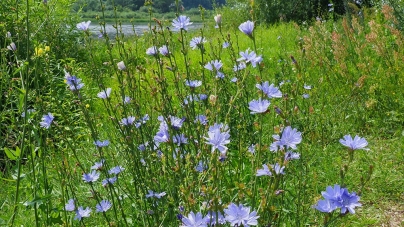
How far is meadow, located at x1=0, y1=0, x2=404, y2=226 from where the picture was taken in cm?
135

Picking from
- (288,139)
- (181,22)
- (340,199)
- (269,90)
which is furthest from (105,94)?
(340,199)

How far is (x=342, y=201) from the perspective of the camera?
1.17 m

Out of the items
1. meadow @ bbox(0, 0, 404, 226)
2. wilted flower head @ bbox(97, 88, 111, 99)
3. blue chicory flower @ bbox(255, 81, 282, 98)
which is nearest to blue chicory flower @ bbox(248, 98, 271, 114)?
meadow @ bbox(0, 0, 404, 226)

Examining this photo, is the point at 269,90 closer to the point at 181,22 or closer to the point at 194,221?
the point at 194,221

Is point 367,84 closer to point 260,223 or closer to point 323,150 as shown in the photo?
point 323,150

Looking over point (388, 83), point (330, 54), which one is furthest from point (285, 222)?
point (330, 54)

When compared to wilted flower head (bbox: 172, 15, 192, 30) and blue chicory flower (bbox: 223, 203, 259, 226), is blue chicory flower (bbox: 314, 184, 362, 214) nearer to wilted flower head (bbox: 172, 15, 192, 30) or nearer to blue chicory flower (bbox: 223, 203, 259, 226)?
blue chicory flower (bbox: 223, 203, 259, 226)

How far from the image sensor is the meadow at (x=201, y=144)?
135 cm

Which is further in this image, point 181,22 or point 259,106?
point 181,22

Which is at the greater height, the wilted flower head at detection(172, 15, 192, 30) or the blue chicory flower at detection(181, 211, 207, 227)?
the wilted flower head at detection(172, 15, 192, 30)

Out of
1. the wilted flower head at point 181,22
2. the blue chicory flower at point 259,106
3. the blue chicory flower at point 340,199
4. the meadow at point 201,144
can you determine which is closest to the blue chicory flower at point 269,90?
the meadow at point 201,144

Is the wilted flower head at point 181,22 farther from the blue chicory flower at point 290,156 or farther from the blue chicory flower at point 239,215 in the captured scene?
the blue chicory flower at point 239,215

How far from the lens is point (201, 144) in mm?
1614

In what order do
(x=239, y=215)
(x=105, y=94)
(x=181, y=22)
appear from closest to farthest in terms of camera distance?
(x=239, y=215), (x=105, y=94), (x=181, y=22)
